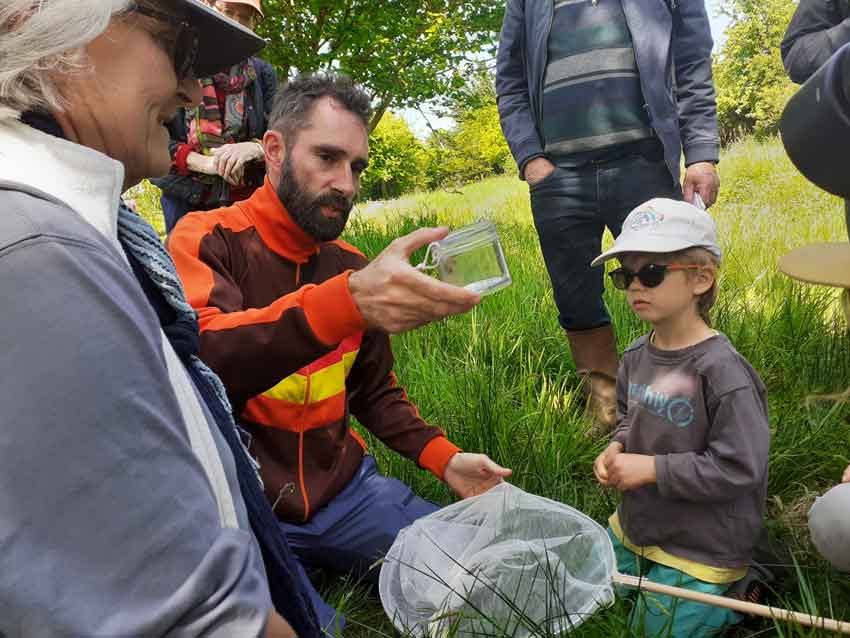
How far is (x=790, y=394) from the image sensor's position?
2.92 m

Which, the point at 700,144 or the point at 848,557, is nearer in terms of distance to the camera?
the point at 848,557

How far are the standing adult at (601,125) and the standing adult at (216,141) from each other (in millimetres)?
1173

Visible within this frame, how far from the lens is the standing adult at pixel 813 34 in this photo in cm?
261

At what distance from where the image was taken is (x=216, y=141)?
10.2ft

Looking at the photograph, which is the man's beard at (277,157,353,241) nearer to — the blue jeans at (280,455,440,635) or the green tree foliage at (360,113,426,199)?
the blue jeans at (280,455,440,635)

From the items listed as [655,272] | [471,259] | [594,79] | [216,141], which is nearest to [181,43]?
[471,259]

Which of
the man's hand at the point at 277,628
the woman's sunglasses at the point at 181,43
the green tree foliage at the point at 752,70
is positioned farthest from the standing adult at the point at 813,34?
the green tree foliage at the point at 752,70

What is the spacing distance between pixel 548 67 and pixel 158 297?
2306mm

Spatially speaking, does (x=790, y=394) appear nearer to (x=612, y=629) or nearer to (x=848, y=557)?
(x=848, y=557)

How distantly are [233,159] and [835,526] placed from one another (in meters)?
2.42

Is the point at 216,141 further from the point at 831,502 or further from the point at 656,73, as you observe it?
the point at 831,502

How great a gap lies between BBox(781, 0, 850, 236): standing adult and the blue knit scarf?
2.37 m

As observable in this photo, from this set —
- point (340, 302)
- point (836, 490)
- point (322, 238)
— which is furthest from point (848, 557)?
point (322, 238)

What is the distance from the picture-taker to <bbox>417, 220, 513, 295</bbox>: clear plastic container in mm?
1403
